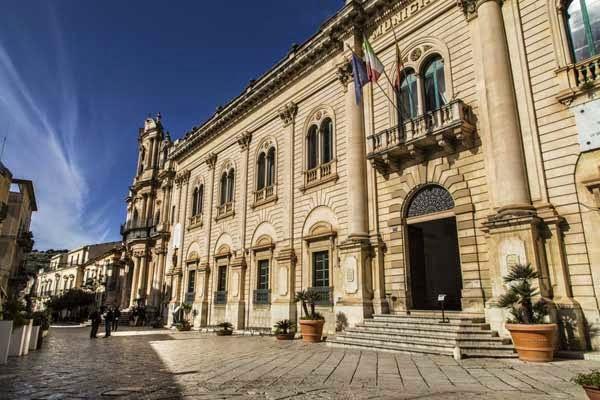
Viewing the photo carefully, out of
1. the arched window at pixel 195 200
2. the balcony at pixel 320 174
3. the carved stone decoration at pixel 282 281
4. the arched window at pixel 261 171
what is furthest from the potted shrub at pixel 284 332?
the arched window at pixel 195 200

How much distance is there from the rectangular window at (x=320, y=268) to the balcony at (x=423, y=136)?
158 inches

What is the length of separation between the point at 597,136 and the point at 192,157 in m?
22.3

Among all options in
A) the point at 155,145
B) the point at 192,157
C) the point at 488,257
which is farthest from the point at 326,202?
the point at 155,145

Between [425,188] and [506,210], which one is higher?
[425,188]

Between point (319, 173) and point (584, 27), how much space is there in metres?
9.19

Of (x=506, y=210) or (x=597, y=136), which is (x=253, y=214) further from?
(x=597, y=136)

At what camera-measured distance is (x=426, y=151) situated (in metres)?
12.1

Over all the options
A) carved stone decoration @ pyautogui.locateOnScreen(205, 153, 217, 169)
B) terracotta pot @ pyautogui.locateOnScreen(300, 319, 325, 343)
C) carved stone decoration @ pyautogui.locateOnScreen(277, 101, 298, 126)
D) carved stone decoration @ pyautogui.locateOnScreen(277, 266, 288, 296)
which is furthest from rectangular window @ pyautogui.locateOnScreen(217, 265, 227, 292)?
terracotta pot @ pyautogui.locateOnScreen(300, 319, 325, 343)

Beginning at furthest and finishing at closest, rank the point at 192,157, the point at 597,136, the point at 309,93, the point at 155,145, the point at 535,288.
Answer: the point at 155,145, the point at 192,157, the point at 309,93, the point at 597,136, the point at 535,288

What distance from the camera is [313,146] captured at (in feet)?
55.2

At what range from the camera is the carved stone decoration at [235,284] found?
60.7 feet

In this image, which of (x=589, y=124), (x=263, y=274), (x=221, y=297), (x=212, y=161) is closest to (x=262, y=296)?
(x=263, y=274)

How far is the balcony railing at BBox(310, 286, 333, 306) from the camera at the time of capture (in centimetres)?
1398

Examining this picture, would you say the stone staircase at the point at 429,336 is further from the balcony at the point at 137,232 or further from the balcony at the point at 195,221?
the balcony at the point at 137,232
